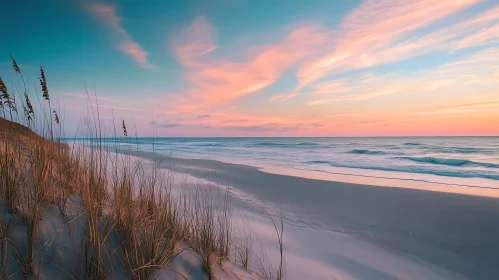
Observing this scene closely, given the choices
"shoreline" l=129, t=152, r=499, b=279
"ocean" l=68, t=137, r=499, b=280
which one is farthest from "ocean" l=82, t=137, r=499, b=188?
"shoreline" l=129, t=152, r=499, b=279

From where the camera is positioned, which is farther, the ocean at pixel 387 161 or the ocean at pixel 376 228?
the ocean at pixel 387 161

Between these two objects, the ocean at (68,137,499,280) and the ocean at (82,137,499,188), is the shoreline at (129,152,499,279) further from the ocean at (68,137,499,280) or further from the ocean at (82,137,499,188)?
the ocean at (82,137,499,188)

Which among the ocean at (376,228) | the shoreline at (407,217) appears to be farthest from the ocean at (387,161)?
the shoreline at (407,217)

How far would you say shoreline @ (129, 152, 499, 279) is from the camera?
Answer: 444 centimetres

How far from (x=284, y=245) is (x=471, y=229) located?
15.5ft

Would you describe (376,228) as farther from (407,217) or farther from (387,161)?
(387,161)

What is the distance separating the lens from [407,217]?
616cm

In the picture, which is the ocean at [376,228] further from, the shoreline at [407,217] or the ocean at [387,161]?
the ocean at [387,161]

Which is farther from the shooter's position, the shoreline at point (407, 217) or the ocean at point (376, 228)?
the shoreline at point (407, 217)

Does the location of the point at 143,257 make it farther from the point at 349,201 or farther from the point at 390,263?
the point at 349,201

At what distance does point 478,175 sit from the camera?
43.3 feet

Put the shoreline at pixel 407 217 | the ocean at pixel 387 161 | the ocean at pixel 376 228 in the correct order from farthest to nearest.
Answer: the ocean at pixel 387 161
the shoreline at pixel 407 217
the ocean at pixel 376 228

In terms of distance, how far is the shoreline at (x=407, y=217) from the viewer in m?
4.44

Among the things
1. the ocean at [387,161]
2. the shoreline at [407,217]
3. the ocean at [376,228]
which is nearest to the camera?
the ocean at [376,228]
